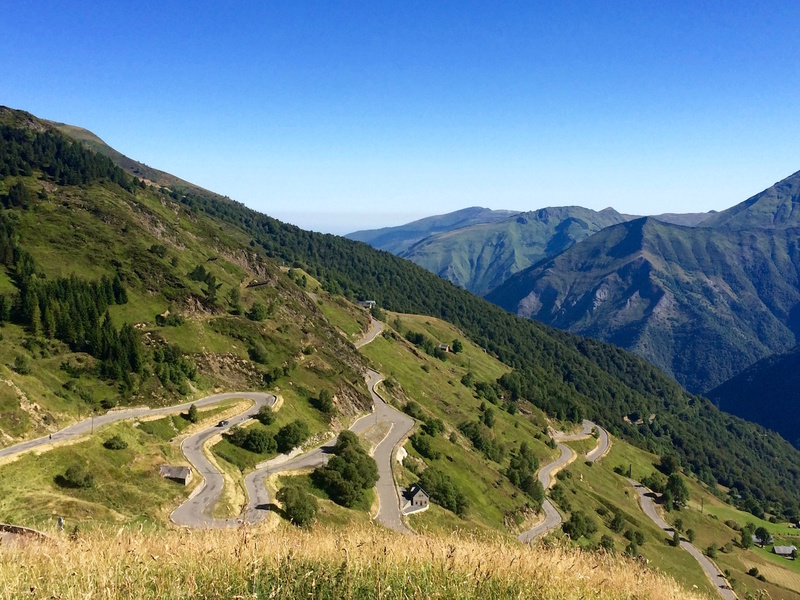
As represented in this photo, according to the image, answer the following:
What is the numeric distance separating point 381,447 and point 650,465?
145m

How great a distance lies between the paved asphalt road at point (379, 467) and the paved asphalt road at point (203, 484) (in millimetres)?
3501

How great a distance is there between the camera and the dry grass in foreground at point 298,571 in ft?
27.4

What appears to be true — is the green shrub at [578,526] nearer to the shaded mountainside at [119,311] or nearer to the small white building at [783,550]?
the shaded mountainside at [119,311]

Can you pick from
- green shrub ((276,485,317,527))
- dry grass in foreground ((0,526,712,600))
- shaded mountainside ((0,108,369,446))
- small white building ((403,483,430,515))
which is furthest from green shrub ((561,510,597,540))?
dry grass in foreground ((0,526,712,600))

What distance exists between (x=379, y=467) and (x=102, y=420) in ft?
126

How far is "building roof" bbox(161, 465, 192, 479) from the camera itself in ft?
165

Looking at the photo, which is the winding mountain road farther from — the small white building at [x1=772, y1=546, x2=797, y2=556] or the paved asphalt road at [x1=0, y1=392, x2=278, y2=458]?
the small white building at [x1=772, y1=546, x2=797, y2=556]

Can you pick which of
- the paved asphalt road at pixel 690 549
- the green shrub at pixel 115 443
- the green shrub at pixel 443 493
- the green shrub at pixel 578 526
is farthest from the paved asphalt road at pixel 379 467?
the paved asphalt road at pixel 690 549

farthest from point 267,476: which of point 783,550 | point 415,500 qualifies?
point 783,550

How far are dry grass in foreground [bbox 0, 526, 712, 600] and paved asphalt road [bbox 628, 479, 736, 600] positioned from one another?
381 feet

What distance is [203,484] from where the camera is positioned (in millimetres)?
51375

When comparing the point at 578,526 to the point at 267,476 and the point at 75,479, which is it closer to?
the point at 267,476

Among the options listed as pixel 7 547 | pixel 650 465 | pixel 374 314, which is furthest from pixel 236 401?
pixel 650 465

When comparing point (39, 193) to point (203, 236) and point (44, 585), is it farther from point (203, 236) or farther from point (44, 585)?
point (44, 585)
